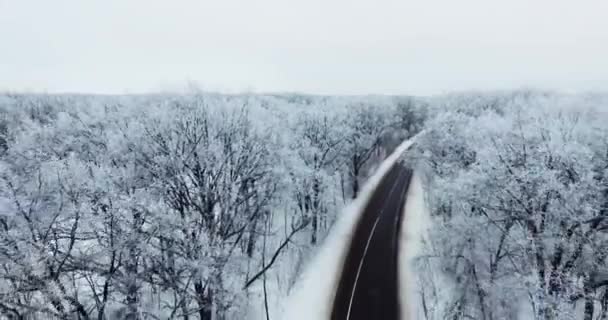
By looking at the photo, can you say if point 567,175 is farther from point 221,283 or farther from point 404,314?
point 221,283

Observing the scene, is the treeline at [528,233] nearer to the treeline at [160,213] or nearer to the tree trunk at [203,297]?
the treeline at [160,213]

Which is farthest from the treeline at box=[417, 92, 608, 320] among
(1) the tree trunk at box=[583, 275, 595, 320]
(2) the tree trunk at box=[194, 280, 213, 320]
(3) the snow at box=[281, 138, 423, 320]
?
(2) the tree trunk at box=[194, 280, 213, 320]

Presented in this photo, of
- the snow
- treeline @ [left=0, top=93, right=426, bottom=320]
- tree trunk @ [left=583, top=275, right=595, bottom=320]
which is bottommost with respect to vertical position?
the snow

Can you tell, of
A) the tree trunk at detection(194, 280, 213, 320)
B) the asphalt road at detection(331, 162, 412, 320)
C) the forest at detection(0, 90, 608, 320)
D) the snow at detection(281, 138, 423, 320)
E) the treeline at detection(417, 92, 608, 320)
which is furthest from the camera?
the snow at detection(281, 138, 423, 320)

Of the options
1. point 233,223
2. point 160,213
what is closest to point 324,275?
point 233,223

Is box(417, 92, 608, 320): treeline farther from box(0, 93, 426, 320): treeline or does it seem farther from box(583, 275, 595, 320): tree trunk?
box(0, 93, 426, 320): treeline

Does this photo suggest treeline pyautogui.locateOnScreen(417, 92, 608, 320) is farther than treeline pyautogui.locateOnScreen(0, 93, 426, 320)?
Yes

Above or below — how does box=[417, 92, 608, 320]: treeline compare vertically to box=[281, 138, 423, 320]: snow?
above

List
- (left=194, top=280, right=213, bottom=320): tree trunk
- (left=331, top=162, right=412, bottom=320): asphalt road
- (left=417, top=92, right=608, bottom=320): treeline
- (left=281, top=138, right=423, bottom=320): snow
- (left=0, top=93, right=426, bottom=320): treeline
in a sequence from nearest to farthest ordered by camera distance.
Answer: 1. (left=0, top=93, right=426, bottom=320): treeline
2. (left=194, top=280, right=213, bottom=320): tree trunk
3. (left=417, top=92, right=608, bottom=320): treeline
4. (left=331, top=162, right=412, bottom=320): asphalt road
5. (left=281, top=138, right=423, bottom=320): snow
